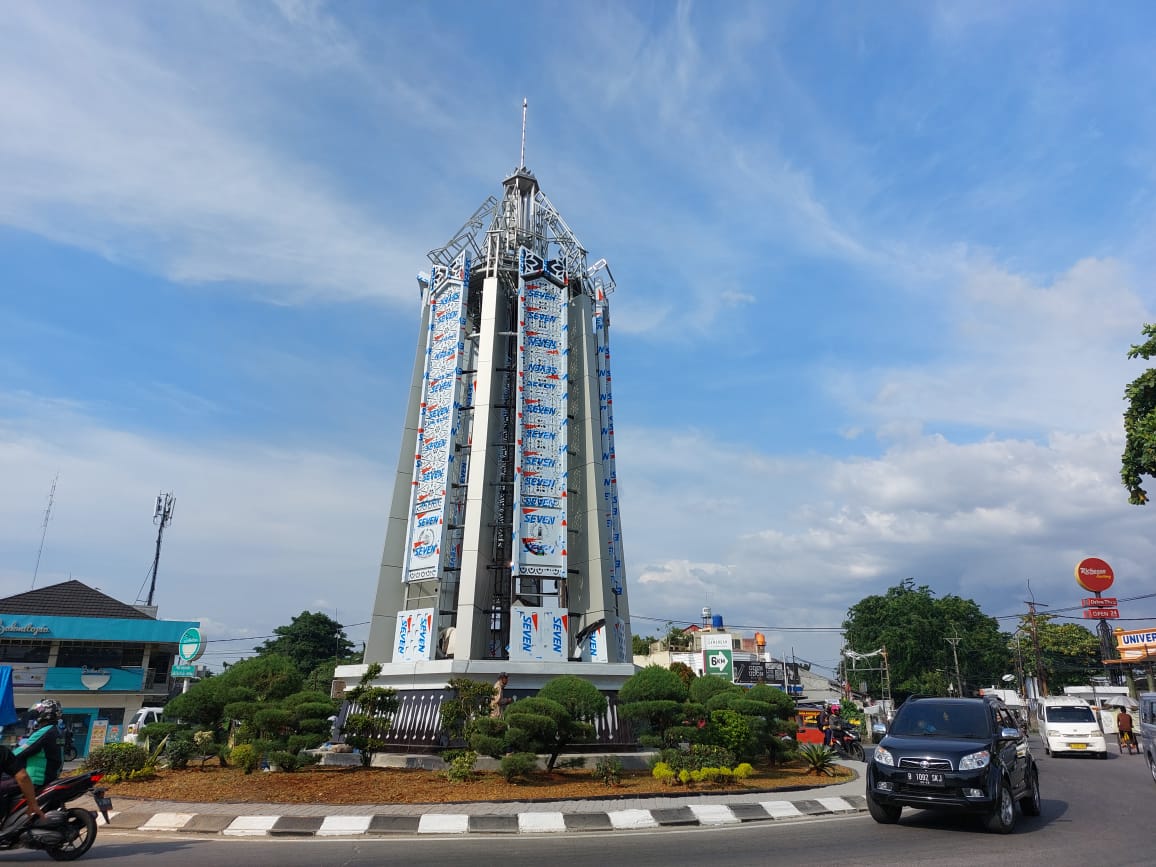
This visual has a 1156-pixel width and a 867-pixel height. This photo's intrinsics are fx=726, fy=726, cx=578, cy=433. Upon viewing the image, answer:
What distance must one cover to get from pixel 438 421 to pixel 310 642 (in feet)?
142

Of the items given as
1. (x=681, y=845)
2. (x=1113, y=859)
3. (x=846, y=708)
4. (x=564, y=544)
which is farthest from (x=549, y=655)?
(x=846, y=708)

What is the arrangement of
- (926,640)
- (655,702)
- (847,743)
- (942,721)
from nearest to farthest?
(942,721) < (655,702) < (847,743) < (926,640)

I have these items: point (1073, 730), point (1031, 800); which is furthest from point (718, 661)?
point (1031, 800)

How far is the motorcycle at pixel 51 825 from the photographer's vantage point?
8703mm

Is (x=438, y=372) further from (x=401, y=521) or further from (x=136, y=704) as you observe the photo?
(x=136, y=704)

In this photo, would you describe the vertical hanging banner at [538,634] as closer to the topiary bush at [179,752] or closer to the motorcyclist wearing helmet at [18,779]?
the topiary bush at [179,752]

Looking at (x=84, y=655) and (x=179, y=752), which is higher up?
(x=84, y=655)

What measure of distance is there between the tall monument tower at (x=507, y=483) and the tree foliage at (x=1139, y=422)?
15.1 m

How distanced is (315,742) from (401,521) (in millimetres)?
11832

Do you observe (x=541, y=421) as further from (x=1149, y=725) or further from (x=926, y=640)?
(x=926, y=640)

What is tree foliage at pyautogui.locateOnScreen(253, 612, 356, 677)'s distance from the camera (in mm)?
61812

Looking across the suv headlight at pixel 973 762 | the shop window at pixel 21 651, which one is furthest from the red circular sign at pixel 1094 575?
the shop window at pixel 21 651

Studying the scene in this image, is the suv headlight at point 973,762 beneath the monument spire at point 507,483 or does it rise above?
beneath

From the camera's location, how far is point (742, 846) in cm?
988
